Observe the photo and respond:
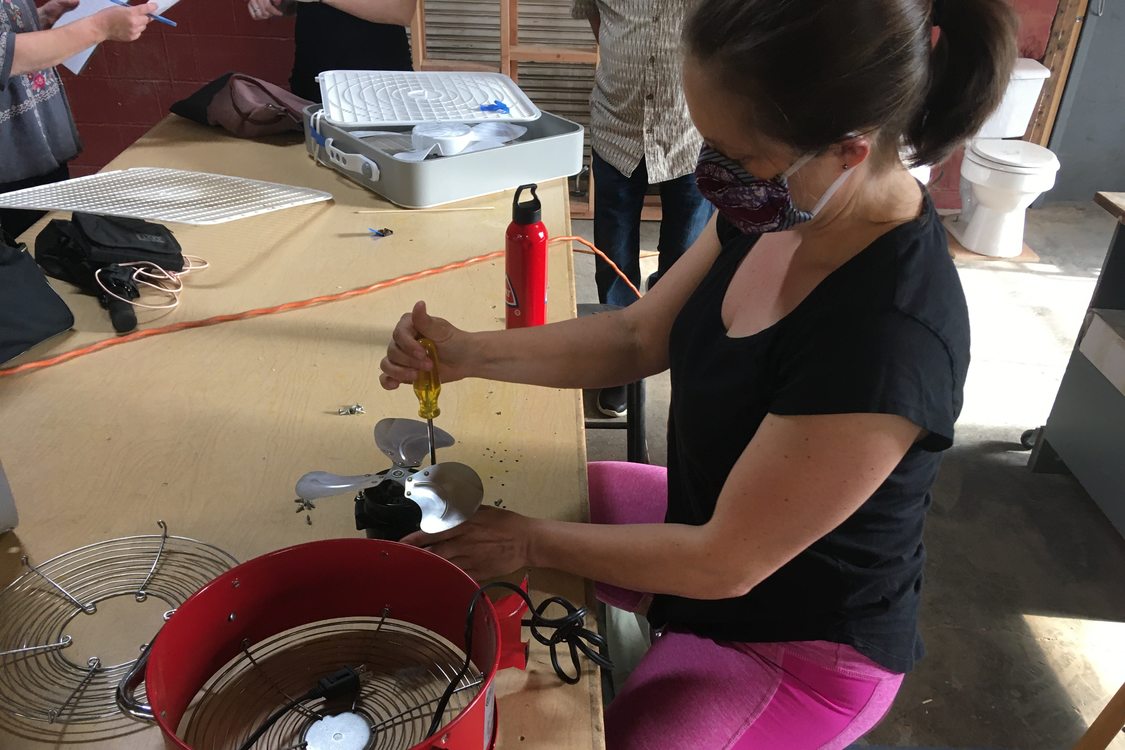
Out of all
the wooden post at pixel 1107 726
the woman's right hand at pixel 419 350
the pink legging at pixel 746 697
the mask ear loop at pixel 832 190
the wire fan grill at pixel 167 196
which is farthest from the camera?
the wire fan grill at pixel 167 196

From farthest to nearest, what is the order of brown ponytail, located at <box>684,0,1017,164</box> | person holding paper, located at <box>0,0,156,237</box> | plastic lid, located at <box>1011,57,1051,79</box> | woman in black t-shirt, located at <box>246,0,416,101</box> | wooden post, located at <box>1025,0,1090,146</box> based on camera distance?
wooden post, located at <box>1025,0,1090,146</box>, plastic lid, located at <box>1011,57,1051,79</box>, woman in black t-shirt, located at <box>246,0,416,101</box>, person holding paper, located at <box>0,0,156,237</box>, brown ponytail, located at <box>684,0,1017,164</box>

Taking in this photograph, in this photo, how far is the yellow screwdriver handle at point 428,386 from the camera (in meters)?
1.02

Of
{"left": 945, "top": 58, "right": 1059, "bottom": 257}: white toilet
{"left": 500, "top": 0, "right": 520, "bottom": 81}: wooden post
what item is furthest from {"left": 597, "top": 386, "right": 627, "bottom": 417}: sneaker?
{"left": 945, "top": 58, "right": 1059, "bottom": 257}: white toilet

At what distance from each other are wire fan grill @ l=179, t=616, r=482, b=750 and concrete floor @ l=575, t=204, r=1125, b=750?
0.55m

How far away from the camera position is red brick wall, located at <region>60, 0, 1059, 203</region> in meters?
3.33

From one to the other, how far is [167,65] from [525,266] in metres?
2.78

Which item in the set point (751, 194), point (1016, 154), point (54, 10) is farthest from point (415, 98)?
point (1016, 154)

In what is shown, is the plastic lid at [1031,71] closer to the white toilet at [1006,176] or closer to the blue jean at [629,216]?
the white toilet at [1006,176]

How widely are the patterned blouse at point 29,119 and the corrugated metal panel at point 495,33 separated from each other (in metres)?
1.69

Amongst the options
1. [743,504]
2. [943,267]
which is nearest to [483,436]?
[743,504]

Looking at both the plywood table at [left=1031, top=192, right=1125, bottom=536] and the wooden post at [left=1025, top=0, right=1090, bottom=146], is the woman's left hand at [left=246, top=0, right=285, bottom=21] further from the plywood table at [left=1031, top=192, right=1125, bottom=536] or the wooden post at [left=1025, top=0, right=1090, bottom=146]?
the wooden post at [left=1025, top=0, right=1090, bottom=146]

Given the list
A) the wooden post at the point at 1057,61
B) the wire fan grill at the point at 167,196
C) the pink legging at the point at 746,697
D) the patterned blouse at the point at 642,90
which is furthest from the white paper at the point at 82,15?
the wooden post at the point at 1057,61

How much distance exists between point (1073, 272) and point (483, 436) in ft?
11.2

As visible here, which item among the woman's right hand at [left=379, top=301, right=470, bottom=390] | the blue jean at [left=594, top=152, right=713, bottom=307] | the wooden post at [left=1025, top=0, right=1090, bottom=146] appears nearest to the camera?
the woman's right hand at [left=379, top=301, right=470, bottom=390]
